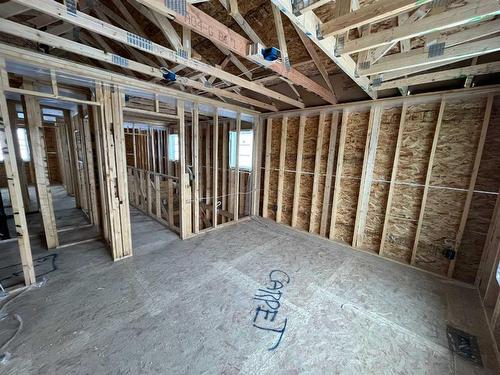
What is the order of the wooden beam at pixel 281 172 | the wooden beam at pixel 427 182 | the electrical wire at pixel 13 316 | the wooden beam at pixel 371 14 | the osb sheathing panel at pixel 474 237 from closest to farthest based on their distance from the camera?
the wooden beam at pixel 371 14 → the electrical wire at pixel 13 316 → the osb sheathing panel at pixel 474 237 → the wooden beam at pixel 427 182 → the wooden beam at pixel 281 172

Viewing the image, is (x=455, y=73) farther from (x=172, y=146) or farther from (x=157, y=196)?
(x=172, y=146)

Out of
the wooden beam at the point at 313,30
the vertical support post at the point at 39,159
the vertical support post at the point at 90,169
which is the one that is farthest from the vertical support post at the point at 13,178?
the wooden beam at the point at 313,30

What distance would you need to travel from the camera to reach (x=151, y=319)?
6.56ft

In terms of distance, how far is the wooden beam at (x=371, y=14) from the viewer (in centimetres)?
131

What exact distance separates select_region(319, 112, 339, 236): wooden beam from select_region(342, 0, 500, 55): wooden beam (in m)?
2.03

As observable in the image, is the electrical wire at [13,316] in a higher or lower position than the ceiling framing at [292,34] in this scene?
lower

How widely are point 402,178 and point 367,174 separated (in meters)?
0.51

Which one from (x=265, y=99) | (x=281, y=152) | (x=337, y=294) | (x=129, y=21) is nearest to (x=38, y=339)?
(x=337, y=294)

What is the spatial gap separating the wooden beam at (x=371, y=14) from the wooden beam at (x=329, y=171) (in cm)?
240

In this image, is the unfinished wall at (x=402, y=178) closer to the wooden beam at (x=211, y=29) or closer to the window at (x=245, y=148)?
the window at (x=245, y=148)

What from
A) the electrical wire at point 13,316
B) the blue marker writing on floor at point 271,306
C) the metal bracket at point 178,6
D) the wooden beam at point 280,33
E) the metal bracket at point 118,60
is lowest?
the blue marker writing on floor at point 271,306

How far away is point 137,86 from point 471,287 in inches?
220

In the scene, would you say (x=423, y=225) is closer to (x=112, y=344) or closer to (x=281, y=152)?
(x=281, y=152)

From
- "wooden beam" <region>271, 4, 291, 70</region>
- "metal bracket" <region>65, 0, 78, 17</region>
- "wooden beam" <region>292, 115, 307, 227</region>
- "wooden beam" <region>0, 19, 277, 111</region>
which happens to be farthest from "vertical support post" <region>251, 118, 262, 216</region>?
"metal bracket" <region>65, 0, 78, 17</region>
